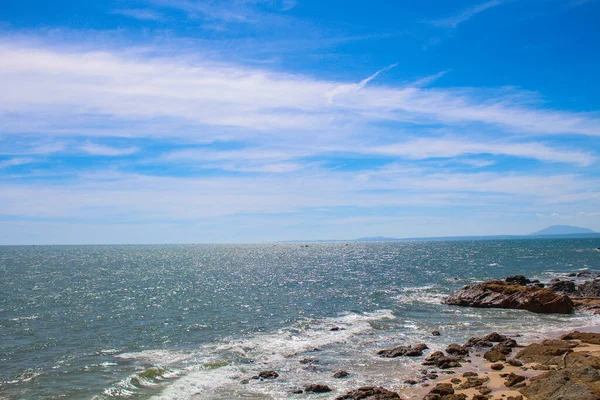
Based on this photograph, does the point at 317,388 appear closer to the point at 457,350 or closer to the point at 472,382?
the point at 472,382

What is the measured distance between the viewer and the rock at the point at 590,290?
52.1 meters

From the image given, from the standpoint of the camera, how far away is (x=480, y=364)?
26094mm

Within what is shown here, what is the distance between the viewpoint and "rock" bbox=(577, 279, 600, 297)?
52144 mm

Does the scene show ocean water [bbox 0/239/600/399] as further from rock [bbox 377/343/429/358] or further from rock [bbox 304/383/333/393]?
rock [bbox 377/343/429/358]

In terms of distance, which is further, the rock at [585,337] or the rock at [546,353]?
the rock at [585,337]

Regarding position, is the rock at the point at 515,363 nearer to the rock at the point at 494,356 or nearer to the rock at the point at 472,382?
the rock at the point at 494,356

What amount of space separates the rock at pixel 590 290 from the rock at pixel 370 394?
141 ft

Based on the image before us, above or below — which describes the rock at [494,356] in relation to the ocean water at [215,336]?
above

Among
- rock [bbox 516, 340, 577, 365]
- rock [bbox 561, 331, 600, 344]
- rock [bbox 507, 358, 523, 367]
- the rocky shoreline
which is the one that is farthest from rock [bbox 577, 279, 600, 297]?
rock [bbox 507, 358, 523, 367]

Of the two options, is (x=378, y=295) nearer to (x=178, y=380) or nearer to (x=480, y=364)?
(x=480, y=364)

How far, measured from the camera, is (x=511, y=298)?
4656cm

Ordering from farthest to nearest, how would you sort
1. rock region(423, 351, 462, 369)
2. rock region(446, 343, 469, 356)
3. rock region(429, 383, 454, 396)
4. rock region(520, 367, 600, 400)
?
rock region(446, 343, 469, 356)
rock region(423, 351, 462, 369)
rock region(429, 383, 454, 396)
rock region(520, 367, 600, 400)

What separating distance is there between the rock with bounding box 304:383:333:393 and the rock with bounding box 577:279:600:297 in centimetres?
4407

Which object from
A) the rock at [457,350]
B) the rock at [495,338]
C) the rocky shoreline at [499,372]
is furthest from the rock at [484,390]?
the rock at [495,338]
